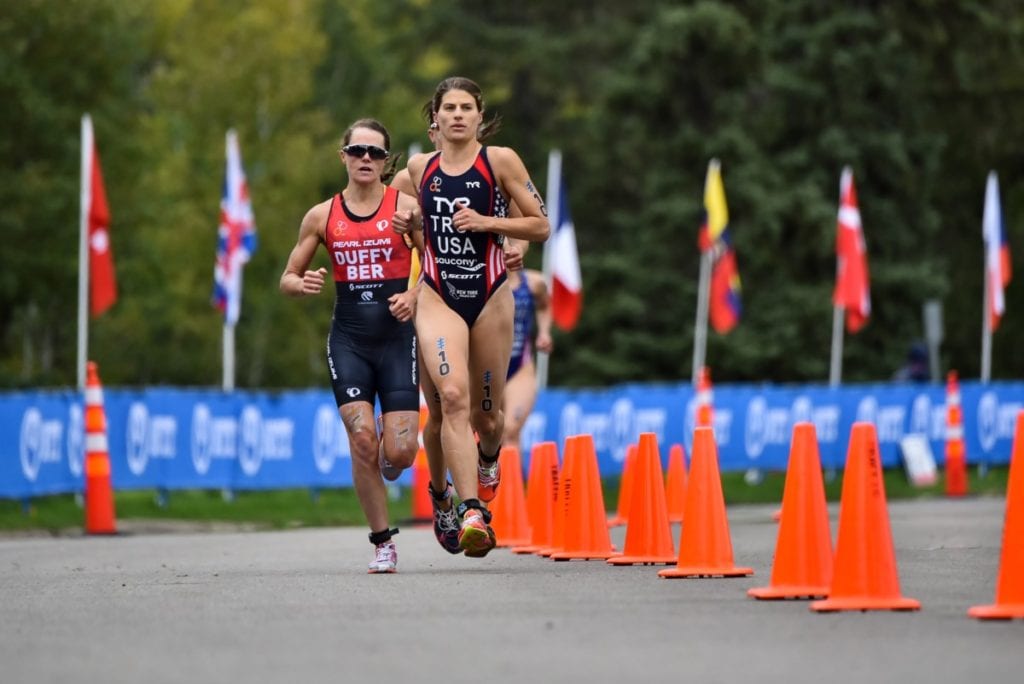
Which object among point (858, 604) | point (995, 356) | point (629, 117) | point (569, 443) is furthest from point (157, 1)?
point (858, 604)

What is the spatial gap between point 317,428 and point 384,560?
14324 mm

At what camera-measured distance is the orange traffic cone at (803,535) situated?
9.66 meters

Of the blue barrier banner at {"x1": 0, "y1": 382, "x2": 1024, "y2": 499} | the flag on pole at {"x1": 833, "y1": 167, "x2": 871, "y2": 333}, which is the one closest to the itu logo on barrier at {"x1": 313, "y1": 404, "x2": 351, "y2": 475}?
the blue barrier banner at {"x1": 0, "y1": 382, "x2": 1024, "y2": 499}

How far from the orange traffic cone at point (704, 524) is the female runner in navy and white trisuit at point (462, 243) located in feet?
4.69

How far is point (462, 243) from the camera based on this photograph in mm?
12227

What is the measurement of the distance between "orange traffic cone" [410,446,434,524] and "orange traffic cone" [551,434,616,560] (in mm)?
8608

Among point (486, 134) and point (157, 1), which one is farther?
point (157, 1)

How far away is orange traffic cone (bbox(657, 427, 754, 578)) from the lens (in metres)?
10.9

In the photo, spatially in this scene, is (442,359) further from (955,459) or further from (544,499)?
(955,459)

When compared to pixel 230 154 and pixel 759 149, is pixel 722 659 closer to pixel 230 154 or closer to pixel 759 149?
pixel 230 154

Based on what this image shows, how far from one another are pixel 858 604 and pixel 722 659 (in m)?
1.68

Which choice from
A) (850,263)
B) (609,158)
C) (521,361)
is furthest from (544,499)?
(609,158)

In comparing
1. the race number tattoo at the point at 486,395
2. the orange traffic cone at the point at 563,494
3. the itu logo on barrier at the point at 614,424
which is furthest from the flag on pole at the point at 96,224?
the race number tattoo at the point at 486,395

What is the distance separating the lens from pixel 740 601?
31.4ft
